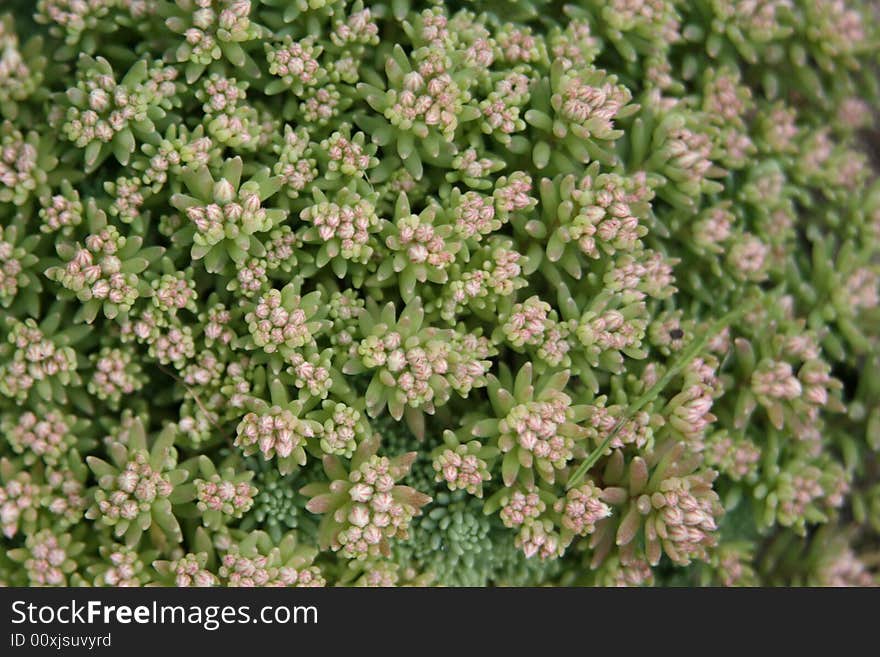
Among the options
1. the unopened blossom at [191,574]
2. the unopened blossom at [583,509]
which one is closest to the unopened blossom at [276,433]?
the unopened blossom at [191,574]

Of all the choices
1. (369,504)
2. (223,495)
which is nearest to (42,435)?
(223,495)

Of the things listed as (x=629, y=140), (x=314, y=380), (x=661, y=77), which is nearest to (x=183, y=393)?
(x=314, y=380)

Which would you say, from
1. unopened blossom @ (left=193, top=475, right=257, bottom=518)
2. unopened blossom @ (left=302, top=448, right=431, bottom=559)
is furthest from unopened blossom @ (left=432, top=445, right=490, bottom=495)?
unopened blossom @ (left=193, top=475, right=257, bottom=518)

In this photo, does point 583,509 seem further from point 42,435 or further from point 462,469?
point 42,435

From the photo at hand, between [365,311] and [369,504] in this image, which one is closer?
[369,504]

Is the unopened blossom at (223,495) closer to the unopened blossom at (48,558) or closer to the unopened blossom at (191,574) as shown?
the unopened blossom at (191,574)

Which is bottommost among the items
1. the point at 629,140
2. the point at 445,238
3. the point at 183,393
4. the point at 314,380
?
the point at 183,393

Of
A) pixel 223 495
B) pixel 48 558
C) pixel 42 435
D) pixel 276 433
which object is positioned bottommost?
pixel 48 558
